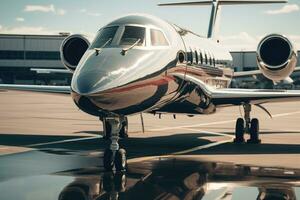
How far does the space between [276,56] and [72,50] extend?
20.5 feet

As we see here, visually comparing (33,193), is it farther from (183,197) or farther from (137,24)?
(137,24)

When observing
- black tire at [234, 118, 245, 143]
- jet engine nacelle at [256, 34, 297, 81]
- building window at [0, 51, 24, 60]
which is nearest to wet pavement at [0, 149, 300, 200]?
black tire at [234, 118, 245, 143]

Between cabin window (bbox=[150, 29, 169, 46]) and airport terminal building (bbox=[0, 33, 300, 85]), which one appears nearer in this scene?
cabin window (bbox=[150, 29, 169, 46])

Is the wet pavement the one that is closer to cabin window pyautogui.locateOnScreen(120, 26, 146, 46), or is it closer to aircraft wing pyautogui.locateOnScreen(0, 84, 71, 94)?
cabin window pyautogui.locateOnScreen(120, 26, 146, 46)

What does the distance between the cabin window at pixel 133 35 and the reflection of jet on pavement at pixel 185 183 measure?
2.52 m

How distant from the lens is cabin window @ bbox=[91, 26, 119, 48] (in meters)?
10.4

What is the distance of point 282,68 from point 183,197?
897 centimetres

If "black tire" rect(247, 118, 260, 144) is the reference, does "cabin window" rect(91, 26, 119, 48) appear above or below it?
above

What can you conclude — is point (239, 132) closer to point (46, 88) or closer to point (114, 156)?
point (46, 88)

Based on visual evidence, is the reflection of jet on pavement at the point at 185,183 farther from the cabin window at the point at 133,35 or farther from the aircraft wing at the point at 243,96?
the aircraft wing at the point at 243,96

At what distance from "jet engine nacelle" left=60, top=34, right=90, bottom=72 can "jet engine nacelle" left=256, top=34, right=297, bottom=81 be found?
537cm

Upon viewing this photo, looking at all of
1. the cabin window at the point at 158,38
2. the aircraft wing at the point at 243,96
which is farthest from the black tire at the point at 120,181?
the aircraft wing at the point at 243,96

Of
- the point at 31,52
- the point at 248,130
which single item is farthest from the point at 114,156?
the point at 31,52

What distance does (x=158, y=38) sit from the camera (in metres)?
11.2
